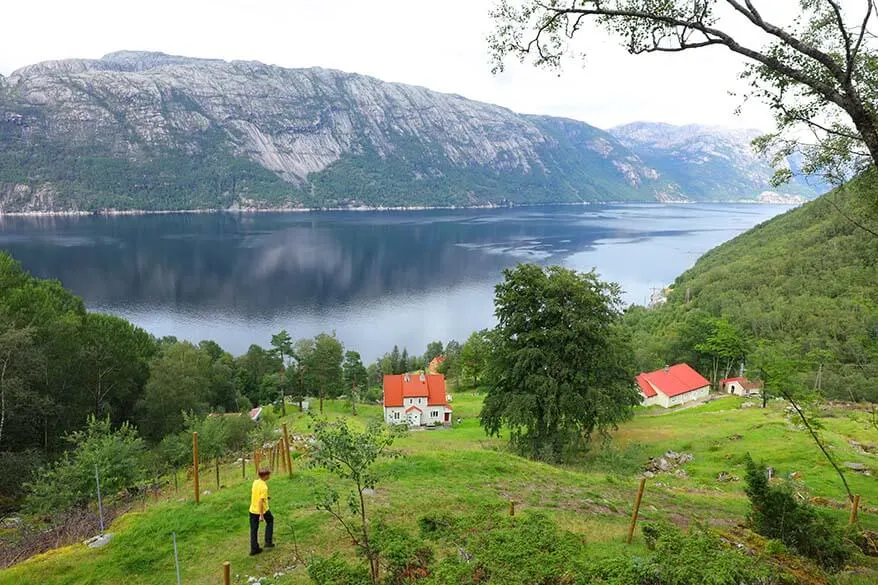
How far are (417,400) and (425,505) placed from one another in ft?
120

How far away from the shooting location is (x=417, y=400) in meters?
47.5

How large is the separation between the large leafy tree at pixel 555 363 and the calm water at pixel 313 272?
143 feet

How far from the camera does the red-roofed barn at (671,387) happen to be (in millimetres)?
48250

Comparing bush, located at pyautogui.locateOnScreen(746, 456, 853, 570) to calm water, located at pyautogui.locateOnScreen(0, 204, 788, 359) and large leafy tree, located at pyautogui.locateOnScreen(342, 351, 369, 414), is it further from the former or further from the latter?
calm water, located at pyautogui.locateOnScreen(0, 204, 788, 359)

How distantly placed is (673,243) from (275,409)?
15751cm

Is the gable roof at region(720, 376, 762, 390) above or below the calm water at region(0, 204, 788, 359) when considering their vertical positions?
below

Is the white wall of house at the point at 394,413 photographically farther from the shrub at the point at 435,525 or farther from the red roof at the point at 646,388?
the shrub at the point at 435,525

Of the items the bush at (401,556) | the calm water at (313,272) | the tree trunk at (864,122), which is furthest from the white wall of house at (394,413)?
the tree trunk at (864,122)

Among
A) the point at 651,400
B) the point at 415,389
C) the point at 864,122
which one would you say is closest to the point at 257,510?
the point at 864,122

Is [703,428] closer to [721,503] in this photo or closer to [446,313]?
[721,503]

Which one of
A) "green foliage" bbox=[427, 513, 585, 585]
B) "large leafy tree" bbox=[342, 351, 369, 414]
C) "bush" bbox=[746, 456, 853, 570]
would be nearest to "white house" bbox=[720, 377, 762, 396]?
"large leafy tree" bbox=[342, 351, 369, 414]

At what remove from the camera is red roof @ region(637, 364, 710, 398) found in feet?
160

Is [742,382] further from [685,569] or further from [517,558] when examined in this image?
[517,558]

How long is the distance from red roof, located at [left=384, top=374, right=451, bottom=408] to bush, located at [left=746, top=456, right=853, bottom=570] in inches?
1552
